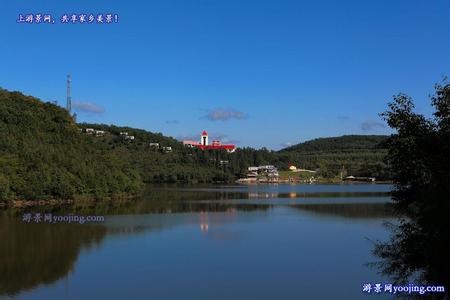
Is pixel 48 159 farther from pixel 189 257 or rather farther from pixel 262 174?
pixel 262 174

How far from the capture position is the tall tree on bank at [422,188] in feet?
39.2

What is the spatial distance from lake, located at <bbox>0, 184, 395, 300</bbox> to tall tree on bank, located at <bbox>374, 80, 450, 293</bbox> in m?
3.86

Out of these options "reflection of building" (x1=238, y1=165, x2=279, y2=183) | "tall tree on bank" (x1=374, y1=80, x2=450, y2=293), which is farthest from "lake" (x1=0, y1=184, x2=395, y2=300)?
"reflection of building" (x1=238, y1=165, x2=279, y2=183)

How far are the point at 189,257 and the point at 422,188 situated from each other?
14.1 metres

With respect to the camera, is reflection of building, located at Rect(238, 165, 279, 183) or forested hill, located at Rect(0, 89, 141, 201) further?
reflection of building, located at Rect(238, 165, 279, 183)

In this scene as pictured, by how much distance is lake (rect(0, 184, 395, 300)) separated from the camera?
1866cm

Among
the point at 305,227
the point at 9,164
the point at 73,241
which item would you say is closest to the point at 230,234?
the point at 305,227

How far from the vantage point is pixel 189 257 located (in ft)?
82.0

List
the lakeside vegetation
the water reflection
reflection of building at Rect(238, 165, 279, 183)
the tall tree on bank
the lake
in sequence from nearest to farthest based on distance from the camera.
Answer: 1. the tall tree on bank
2. the lake
3. the water reflection
4. the lakeside vegetation
5. reflection of building at Rect(238, 165, 279, 183)

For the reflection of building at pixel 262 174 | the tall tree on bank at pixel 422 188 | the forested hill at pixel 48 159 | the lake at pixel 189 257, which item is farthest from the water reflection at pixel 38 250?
the reflection of building at pixel 262 174

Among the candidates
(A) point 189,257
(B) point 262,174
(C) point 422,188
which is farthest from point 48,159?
(B) point 262,174

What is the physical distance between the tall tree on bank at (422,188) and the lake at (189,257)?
12.7ft

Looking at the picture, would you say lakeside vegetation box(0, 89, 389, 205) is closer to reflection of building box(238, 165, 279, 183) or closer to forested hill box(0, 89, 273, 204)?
forested hill box(0, 89, 273, 204)

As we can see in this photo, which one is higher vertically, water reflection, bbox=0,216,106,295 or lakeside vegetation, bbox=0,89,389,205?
Result: lakeside vegetation, bbox=0,89,389,205
